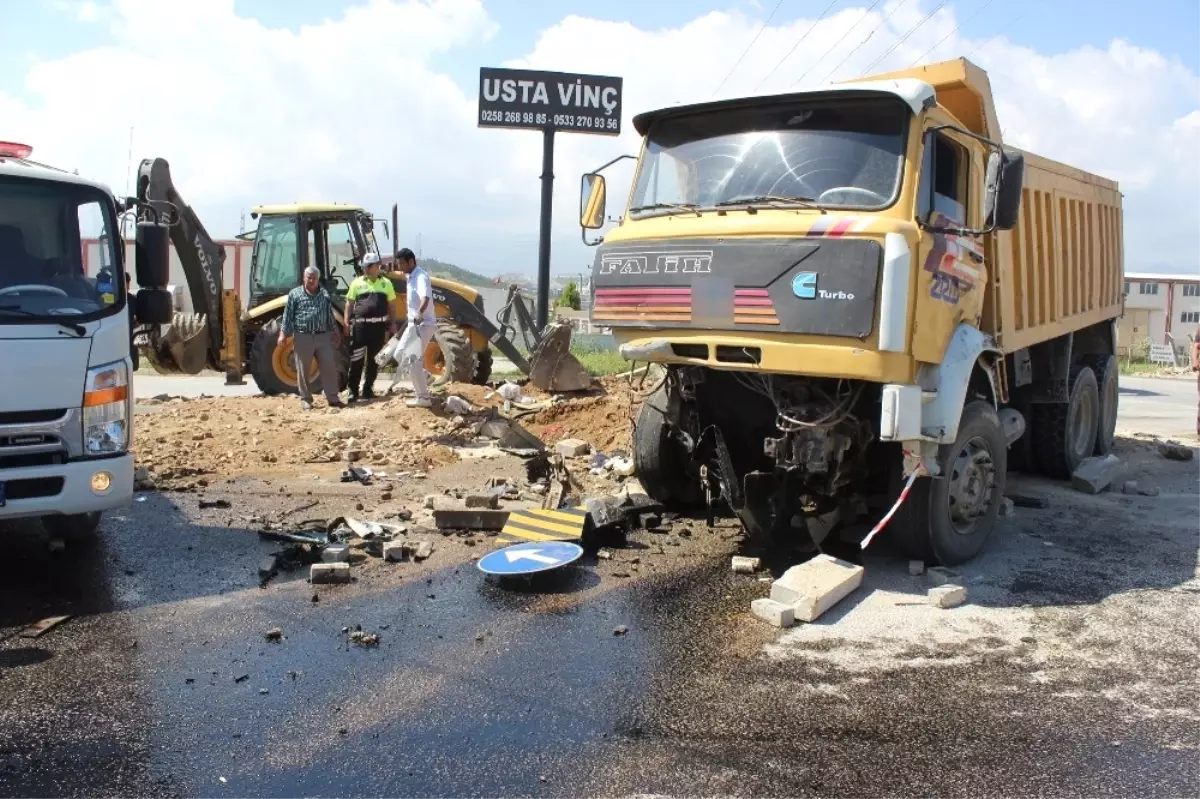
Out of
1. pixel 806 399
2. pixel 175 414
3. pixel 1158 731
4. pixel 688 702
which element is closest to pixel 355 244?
pixel 175 414

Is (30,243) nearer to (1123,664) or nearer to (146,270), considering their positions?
(146,270)

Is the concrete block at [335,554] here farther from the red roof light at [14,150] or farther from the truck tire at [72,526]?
the red roof light at [14,150]

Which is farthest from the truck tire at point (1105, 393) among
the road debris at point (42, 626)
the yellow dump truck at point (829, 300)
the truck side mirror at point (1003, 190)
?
the road debris at point (42, 626)

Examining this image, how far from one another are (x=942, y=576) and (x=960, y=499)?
0.57m

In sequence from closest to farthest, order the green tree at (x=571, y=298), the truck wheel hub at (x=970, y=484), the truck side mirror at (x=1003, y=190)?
the truck side mirror at (x=1003, y=190), the truck wheel hub at (x=970, y=484), the green tree at (x=571, y=298)

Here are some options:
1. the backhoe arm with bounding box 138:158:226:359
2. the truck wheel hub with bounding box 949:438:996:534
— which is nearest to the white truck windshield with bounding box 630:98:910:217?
the truck wheel hub with bounding box 949:438:996:534

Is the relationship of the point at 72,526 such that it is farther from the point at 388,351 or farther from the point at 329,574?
the point at 388,351

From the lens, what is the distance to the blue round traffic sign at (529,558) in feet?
18.8

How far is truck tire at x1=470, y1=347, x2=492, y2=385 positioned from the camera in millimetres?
14422

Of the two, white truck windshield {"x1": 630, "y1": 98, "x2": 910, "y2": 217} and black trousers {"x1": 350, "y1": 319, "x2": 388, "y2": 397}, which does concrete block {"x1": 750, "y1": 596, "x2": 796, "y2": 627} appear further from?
black trousers {"x1": 350, "y1": 319, "x2": 388, "y2": 397}

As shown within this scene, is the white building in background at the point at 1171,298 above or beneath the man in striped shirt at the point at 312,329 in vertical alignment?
above

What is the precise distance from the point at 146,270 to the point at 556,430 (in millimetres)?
5388

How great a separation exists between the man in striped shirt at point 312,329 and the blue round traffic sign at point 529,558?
582 centimetres

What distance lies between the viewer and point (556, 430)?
35.7 feet
